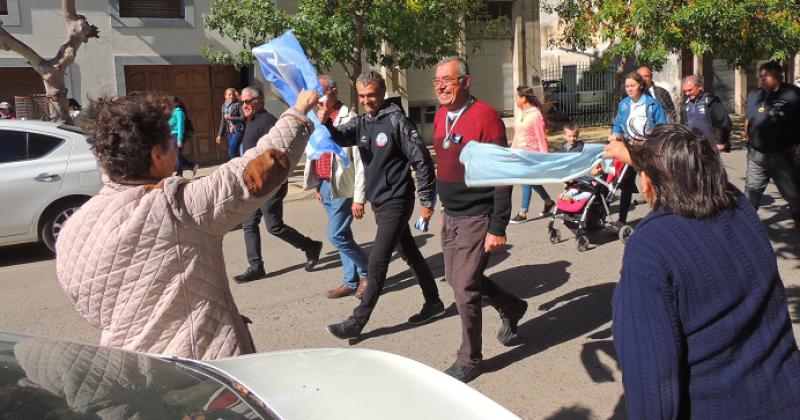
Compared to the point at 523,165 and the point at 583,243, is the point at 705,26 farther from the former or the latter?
the point at 523,165

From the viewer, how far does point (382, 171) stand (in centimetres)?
560

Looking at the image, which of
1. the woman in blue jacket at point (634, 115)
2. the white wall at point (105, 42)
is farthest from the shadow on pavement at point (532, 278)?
the white wall at point (105, 42)

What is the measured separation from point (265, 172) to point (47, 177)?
7001mm

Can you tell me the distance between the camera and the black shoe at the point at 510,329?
5.37 m

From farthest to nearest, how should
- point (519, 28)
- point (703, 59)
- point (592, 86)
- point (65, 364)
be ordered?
1. point (703, 59)
2. point (592, 86)
3. point (519, 28)
4. point (65, 364)

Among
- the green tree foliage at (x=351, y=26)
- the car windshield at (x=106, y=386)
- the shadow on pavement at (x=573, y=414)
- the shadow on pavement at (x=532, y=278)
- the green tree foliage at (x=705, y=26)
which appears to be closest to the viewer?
the car windshield at (x=106, y=386)

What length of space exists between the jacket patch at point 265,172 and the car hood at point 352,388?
23.4 inches

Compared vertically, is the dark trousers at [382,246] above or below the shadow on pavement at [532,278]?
above

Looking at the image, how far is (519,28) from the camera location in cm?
2111

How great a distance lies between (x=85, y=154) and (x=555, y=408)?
6.53 m

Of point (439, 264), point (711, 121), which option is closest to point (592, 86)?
point (711, 121)

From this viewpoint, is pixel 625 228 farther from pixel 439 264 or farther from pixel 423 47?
pixel 423 47

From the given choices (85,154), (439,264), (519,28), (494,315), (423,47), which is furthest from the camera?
(519,28)

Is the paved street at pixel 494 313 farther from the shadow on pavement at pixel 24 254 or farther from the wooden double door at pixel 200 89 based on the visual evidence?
the wooden double door at pixel 200 89
